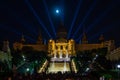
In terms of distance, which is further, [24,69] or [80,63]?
[80,63]

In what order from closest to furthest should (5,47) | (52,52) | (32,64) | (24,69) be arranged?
1. (24,69)
2. (32,64)
3. (5,47)
4. (52,52)

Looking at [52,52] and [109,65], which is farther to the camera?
[52,52]

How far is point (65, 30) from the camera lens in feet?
454

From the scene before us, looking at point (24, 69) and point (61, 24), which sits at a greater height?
point (61, 24)

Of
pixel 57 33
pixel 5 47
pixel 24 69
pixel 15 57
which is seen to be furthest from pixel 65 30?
pixel 24 69

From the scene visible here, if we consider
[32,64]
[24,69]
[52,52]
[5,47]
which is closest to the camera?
[24,69]

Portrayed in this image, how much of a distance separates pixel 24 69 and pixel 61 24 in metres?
69.4

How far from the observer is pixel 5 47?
91.3 m

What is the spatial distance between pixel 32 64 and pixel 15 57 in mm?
3796

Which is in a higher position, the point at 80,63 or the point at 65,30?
the point at 65,30

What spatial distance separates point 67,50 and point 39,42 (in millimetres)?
9522

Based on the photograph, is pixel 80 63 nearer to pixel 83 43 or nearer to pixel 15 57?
pixel 15 57

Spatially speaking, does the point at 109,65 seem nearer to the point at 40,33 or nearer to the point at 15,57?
the point at 15,57

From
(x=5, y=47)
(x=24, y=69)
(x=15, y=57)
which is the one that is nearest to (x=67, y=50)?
(x=5, y=47)
